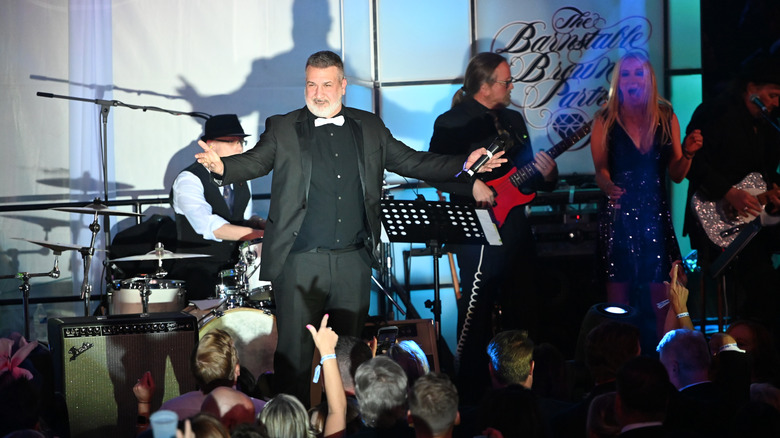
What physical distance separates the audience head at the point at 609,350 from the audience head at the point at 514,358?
28cm

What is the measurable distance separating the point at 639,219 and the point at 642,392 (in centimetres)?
288

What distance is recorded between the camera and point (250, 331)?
5855 mm

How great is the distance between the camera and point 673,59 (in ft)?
27.6

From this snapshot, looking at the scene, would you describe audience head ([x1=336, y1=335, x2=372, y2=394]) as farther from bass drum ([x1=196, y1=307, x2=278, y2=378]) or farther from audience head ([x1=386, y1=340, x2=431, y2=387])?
bass drum ([x1=196, y1=307, x2=278, y2=378])

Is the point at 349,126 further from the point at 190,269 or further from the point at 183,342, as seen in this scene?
the point at 190,269

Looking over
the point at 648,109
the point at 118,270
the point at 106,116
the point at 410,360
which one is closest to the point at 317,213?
the point at 410,360

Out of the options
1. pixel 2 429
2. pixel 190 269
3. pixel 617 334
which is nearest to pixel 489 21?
pixel 190 269

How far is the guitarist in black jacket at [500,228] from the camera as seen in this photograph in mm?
6246

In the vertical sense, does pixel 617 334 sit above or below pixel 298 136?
below

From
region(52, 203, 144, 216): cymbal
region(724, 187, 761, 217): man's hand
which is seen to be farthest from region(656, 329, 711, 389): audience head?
region(52, 203, 144, 216): cymbal

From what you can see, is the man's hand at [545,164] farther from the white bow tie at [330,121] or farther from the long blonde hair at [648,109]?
the white bow tie at [330,121]

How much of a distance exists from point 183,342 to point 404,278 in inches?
137

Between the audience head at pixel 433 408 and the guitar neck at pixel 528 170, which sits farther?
the guitar neck at pixel 528 170

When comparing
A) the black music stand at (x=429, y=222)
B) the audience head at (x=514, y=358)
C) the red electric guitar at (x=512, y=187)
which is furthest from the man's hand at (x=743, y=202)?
the audience head at (x=514, y=358)
